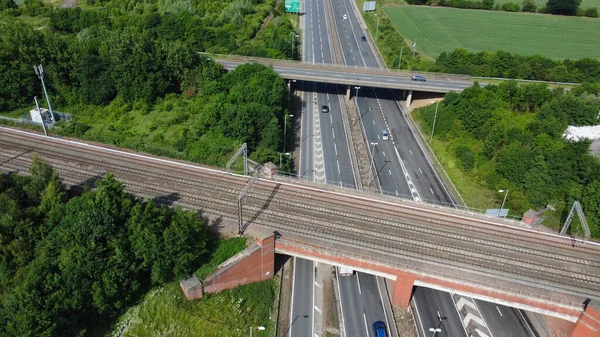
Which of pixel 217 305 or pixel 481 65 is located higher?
pixel 481 65

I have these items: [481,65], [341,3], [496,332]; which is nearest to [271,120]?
[496,332]

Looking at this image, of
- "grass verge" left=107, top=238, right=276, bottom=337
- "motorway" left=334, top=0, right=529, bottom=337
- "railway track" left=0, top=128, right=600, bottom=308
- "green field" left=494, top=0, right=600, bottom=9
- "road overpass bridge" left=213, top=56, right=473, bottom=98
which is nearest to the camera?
"grass verge" left=107, top=238, right=276, bottom=337

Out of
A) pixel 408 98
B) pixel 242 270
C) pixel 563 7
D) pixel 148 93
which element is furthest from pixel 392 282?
pixel 563 7

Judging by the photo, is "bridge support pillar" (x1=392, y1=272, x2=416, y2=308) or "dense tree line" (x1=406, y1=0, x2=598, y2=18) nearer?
"bridge support pillar" (x1=392, y1=272, x2=416, y2=308)

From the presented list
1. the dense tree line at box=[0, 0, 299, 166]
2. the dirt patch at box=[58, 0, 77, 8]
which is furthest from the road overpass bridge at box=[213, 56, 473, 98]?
the dirt patch at box=[58, 0, 77, 8]

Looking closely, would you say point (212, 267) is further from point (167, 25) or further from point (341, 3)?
point (341, 3)

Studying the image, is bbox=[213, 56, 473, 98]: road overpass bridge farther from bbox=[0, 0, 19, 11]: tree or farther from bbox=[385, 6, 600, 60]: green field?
bbox=[0, 0, 19, 11]: tree
